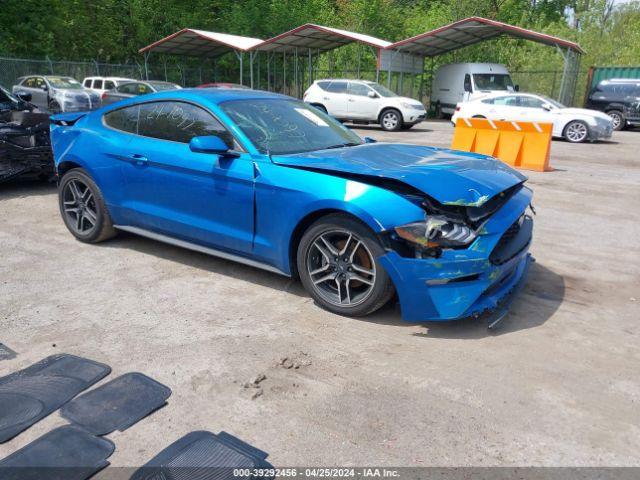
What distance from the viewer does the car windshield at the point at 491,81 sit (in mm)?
22109

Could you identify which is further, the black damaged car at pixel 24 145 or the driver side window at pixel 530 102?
the driver side window at pixel 530 102

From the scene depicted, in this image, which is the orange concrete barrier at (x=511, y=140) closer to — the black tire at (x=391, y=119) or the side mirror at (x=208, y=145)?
the black tire at (x=391, y=119)

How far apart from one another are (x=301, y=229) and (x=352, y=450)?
1822 millimetres

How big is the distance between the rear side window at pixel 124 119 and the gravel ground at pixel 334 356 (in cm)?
119

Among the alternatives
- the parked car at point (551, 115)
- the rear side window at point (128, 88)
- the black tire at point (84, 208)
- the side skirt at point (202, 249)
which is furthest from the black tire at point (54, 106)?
the side skirt at point (202, 249)

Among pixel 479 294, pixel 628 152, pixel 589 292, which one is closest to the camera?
pixel 479 294

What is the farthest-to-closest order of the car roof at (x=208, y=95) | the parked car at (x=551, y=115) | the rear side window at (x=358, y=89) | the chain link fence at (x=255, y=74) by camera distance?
the chain link fence at (x=255, y=74)
the rear side window at (x=358, y=89)
the parked car at (x=551, y=115)
the car roof at (x=208, y=95)

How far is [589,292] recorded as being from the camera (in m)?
4.48

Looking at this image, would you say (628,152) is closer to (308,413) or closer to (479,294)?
(479,294)

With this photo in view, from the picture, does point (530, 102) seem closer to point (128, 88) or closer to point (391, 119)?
point (391, 119)

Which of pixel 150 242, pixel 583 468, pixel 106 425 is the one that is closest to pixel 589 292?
pixel 583 468

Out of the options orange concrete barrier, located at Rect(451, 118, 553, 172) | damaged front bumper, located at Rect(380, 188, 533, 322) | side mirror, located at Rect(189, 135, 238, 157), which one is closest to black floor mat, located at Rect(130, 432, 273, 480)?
damaged front bumper, located at Rect(380, 188, 533, 322)

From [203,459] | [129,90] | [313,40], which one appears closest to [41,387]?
[203,459]

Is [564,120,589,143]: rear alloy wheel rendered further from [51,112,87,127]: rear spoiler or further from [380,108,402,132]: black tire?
[51,112,87,127]: rear spoiler
